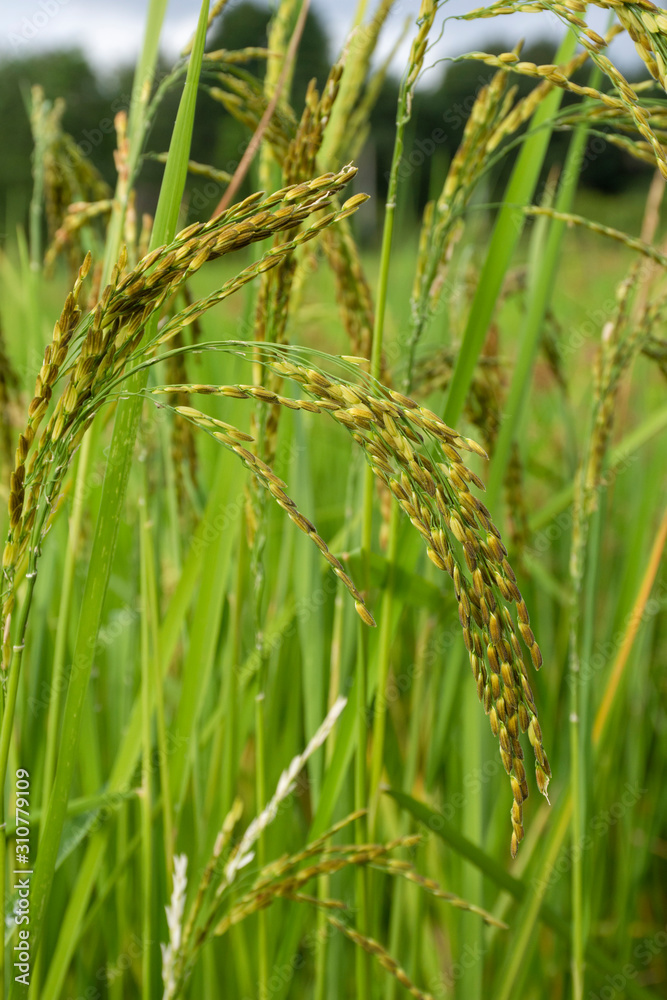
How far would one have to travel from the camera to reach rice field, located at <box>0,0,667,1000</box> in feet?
1.43

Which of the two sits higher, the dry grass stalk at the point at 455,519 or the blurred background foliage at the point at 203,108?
the blurred background foliage at the point at 203,108

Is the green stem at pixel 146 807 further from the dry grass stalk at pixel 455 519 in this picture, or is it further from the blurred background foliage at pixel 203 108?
the blurred background foliage at pixel 203 108

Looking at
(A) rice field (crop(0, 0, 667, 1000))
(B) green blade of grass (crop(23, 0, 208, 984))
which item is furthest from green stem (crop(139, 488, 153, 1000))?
(B) green blade of grass (crop(23, 0, 208, 984))

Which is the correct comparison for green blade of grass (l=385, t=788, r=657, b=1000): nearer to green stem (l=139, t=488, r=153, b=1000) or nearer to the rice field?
the rice field

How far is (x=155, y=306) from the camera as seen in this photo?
45 cm

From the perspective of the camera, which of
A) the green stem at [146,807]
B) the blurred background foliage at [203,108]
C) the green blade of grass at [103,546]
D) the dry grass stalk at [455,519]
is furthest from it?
the blurred background foliage at [203,108]

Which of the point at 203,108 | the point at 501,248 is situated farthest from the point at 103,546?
the point at 203,108

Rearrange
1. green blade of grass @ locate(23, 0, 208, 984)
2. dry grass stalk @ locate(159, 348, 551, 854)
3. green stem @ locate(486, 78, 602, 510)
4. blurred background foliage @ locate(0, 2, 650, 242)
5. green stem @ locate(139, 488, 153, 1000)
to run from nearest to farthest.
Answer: dry grass stalk @ locate(159, 348, 551, 854) → green blade of grass @ locate(23, 0, 208, 984) → green stem @ locate(139, 488, 153, 1000) → green stem @ locate(486, 78, 602, 510) → blurred background foliage @ locate(0, 2, 650, 242)

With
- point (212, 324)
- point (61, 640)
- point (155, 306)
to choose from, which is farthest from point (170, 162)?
point (212, 324)

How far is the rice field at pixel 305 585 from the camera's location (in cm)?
44

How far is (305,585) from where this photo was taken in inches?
37.7

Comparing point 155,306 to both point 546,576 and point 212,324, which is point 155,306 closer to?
point 546,576

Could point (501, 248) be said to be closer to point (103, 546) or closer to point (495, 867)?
point (103, 546)

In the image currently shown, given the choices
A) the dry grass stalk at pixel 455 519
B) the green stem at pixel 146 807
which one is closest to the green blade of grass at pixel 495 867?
the green stem at pixel 146 807
